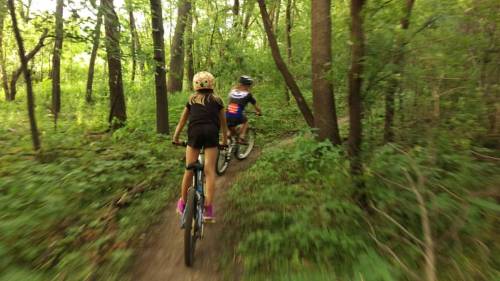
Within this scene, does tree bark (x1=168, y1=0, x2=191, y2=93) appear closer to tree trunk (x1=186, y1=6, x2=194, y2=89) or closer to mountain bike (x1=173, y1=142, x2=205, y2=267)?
tree trunk (x1=186, y1=6, x2=194, y2=89)

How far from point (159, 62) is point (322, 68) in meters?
4.27

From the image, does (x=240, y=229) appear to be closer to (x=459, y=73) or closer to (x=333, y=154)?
(x=333, y=154)

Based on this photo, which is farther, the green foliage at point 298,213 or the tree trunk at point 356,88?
the tree trunk at point 356,88

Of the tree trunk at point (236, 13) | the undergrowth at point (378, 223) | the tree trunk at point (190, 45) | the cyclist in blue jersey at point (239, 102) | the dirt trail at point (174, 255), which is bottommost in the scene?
the dirt trail at point (174, 255)

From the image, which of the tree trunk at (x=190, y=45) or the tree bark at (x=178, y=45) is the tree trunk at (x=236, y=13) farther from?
the tree bark at (x=178, y=45)

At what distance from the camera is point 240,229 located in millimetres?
4906

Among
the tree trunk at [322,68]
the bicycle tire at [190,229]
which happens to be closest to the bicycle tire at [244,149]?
the tree trunk at [322,68]

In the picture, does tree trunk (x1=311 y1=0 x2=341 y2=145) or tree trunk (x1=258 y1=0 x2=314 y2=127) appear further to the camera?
tree trunk (x1=258 y1=0 x2=314 y2=127)

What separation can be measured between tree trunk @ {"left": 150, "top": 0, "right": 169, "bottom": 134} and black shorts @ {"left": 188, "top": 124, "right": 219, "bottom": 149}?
4958 millimetres

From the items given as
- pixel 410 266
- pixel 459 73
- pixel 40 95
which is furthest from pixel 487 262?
pixel 40 95

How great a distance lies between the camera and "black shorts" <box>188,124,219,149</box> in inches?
174

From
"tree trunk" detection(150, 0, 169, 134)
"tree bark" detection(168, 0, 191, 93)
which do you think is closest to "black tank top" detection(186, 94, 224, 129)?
"tree trunk" detection(150, 0, 169, 134)

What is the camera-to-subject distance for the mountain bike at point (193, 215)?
3.92 meters

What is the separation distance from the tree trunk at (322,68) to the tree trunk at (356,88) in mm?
2235
